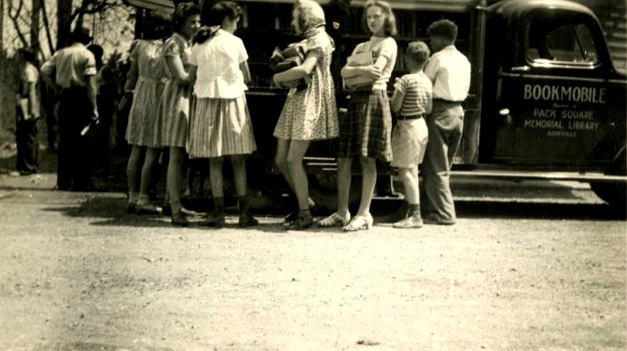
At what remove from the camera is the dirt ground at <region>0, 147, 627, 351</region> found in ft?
19.7

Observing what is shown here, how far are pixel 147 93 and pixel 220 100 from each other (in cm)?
108

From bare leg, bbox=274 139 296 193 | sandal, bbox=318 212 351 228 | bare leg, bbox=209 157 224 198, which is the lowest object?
sandal, bbox=318 212 351 228

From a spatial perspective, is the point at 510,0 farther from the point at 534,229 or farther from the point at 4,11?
the point at 4,11

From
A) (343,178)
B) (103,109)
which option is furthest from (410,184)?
(103,109)

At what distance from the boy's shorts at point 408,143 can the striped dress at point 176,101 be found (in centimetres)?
175

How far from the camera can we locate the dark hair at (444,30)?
10352 millimetres

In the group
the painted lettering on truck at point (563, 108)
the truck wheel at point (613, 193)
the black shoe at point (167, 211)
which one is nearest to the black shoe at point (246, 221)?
the black shoe at point (167, 211)

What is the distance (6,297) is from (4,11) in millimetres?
10863

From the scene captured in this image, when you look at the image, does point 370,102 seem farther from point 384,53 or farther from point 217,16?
point 217,16

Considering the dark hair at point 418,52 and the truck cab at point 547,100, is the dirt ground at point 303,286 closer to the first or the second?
the truck cab at point 547,100

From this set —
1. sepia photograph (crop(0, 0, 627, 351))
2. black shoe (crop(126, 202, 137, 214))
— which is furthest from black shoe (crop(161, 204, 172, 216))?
black shoe (crop(126, 202, 137, 214))

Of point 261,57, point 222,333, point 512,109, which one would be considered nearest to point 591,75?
point 512,109

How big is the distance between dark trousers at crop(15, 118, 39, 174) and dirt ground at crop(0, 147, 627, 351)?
4277 mm

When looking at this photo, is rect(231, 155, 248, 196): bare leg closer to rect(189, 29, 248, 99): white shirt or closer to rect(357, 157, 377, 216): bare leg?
rect(189, 29, 248, 99): white shirt
